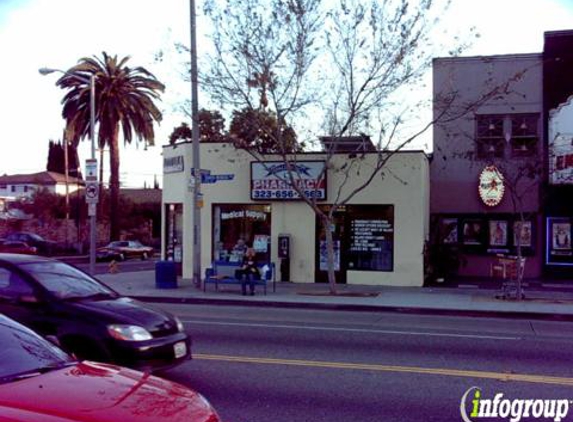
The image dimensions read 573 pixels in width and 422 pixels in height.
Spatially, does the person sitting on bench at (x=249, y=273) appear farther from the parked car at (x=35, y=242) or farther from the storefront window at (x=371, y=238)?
the parked car at (x=35, y=242)

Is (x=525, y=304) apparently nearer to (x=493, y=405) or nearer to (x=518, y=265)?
(x=518, y=265)

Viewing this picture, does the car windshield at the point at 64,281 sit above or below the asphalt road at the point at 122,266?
above

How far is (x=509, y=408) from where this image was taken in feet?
22.6

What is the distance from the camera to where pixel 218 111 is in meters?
20.5

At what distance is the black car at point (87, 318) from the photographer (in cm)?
720

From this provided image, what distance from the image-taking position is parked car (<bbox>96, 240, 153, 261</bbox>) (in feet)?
133

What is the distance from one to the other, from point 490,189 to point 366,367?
18886 millimetres

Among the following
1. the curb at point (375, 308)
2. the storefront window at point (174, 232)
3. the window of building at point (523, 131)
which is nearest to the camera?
A: the curb at point (375, 308)

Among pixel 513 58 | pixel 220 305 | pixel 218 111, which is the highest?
pixel 513 58

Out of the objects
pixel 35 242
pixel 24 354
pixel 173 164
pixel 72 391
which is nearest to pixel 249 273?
pixel 173 164

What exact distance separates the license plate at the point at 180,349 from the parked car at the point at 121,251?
34.0 metres

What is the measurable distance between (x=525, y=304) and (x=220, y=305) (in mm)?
7799

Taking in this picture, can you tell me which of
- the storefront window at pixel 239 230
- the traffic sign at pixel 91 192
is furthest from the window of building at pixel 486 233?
the traffic sign at pixel 91 192

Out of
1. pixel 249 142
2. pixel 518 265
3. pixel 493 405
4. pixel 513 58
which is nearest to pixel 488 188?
pixel 513 58
